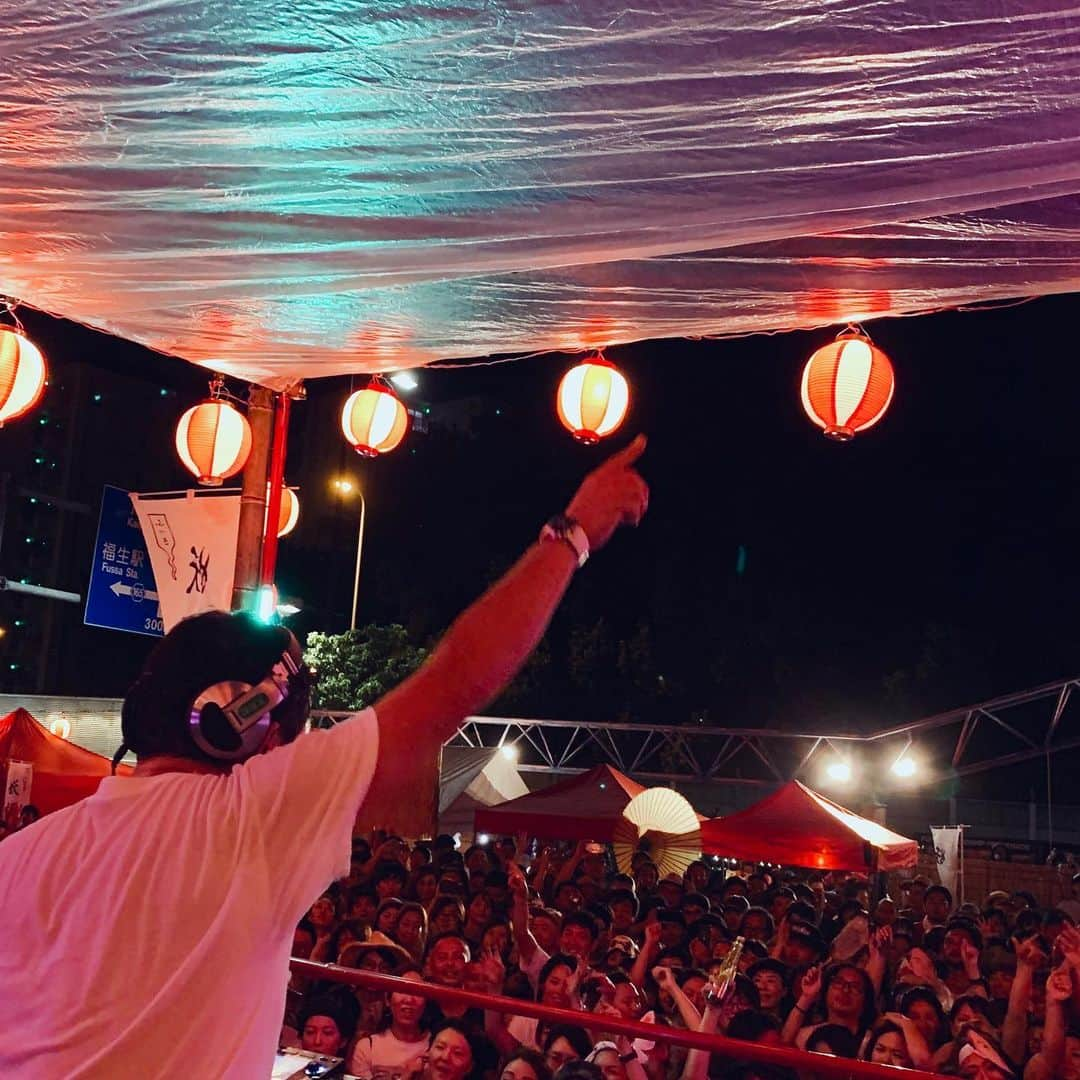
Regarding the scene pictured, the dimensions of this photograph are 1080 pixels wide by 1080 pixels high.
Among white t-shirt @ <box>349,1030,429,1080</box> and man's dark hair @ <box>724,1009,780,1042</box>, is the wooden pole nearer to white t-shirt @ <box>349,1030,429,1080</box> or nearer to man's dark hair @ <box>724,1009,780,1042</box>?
white t-shirt @ <box>349,1030,429,1080</box>

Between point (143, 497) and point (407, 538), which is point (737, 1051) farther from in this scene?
point (407, 538)

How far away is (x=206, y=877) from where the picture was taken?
1537mm

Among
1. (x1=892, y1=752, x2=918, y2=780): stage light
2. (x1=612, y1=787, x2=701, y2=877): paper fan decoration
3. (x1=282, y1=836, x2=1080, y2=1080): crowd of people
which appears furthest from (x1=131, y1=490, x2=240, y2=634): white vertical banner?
(x1=892, y1=752, x2=918, y2=780): stage light

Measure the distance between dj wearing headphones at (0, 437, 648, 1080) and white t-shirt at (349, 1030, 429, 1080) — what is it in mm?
3901

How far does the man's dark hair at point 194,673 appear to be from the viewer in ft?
5.57

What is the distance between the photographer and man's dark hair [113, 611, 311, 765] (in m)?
1.70

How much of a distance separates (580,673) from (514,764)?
693 cm

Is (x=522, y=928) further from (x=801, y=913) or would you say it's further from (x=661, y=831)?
(x=661, y=831)

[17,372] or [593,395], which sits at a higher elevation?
[593,395]

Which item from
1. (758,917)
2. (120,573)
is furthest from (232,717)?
(758,917)

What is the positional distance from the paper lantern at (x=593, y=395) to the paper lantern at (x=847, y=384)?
1384mm

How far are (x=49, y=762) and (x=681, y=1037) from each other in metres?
13.4

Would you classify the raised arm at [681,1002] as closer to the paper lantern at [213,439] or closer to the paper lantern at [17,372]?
the paper lantern at [213,439]

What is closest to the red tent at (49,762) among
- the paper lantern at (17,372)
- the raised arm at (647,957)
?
the paper lantern at (17,372)
